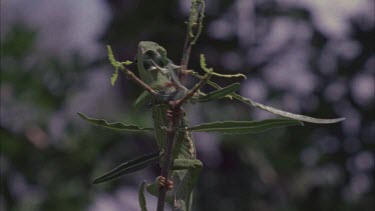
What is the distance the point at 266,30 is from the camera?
2852 millimetres

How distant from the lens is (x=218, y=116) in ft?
8.98

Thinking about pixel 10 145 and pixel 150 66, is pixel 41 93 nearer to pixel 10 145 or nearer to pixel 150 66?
pixel 10 145

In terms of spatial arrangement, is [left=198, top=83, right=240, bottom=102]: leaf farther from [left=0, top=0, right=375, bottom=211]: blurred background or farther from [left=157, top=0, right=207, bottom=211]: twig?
[left=0, top=0, right=375, bottom=211]: blurred background

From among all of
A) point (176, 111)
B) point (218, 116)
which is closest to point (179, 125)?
point (176, 111)

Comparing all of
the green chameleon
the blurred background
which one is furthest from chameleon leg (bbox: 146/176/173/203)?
the blurred background

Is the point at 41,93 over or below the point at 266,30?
below

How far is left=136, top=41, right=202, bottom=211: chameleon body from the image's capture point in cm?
61

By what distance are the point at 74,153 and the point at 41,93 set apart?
8.3 inches

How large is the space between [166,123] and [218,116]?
2121 millimetres

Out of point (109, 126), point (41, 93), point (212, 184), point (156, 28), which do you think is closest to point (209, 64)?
point (156, 28)

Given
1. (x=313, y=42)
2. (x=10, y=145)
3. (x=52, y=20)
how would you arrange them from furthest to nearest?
(x=52, y=20), (x=313, y=42), (x=10, y=145)

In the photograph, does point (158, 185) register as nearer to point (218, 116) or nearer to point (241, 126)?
point (241, 126)

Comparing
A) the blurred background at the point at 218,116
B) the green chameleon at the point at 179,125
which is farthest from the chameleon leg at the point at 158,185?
the blurred background at the point at 218,116

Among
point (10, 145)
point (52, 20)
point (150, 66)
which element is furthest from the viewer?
point (52, 20)
